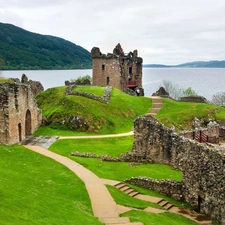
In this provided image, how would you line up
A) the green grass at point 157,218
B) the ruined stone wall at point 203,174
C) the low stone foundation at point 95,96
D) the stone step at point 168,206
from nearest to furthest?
the green grass at point 157,218
the ruined stone wall at point 203,174
the stone step at point 168,206
the low stone foundation at point 95,96

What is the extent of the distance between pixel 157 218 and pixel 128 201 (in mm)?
3859

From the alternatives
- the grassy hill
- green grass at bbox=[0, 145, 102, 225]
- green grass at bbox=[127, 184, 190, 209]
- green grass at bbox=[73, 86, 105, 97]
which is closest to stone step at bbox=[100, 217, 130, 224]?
green grass at bbox=[0, 145, 102, 225]

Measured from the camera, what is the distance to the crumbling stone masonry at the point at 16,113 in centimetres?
3978

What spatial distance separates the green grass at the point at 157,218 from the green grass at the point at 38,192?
2.57m

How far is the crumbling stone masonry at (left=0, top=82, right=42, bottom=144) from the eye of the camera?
39781 millimetres

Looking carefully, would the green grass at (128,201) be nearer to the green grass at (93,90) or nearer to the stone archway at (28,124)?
the stone archway at (28,124)

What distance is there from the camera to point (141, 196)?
90.1 ft

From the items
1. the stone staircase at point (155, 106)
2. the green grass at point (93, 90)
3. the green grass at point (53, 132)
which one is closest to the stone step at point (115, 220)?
the green grass at point (53, 132)

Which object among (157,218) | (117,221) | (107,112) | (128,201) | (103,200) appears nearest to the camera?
(117,221)

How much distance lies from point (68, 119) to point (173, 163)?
2135cm

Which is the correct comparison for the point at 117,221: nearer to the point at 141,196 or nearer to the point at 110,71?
the point at 141,196

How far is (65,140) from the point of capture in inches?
1745

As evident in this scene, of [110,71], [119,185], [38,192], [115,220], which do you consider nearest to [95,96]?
[110,71]

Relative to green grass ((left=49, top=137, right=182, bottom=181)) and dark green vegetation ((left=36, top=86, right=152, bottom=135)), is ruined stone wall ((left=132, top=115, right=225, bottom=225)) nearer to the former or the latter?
green grass ((left=49, top=137, right=182, bottom=181))
